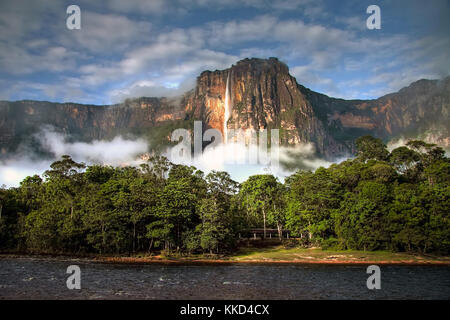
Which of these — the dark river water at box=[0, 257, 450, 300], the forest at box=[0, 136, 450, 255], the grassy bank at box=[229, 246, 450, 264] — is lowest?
the grassy bank at box=[229, 246, 450, 264]

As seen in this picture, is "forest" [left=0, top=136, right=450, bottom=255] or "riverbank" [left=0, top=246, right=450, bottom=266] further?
"forest" [left=0, top=136, right=450, bottom=255]

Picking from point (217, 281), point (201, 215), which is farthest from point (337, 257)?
point (217, 281)

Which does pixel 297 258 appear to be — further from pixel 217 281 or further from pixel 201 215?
pixel 217 281

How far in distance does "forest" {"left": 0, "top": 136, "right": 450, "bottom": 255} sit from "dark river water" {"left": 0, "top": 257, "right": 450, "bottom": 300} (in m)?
8.77

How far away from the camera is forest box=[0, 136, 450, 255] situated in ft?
202

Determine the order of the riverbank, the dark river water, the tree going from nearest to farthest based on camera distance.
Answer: the dark river water, the riverbank, the tree

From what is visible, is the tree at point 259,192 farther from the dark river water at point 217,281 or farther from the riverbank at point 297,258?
the dark river water at point 217,281

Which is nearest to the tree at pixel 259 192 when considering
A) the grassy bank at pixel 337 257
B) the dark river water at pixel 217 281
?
the grassy bank at pixel 337 257

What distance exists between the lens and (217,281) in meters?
41.0

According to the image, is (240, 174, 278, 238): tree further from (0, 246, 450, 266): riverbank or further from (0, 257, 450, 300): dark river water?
(0, 257, 450, 300): dark river water

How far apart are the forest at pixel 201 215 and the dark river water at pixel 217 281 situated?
8770 mm

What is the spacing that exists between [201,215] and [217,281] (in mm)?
23211

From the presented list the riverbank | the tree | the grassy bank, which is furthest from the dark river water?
the tree
